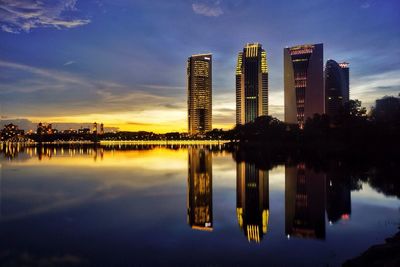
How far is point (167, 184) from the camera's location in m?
37.8

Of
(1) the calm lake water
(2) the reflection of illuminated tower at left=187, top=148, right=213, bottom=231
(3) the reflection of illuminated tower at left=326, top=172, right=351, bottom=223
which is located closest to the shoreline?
(1) the calm lake water

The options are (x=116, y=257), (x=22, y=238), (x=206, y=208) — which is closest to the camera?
(x=116, y=257)

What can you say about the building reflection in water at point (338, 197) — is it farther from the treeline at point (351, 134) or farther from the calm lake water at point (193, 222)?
the treeline at point (351, 134)

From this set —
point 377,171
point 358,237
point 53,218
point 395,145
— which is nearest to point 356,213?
point 358,237

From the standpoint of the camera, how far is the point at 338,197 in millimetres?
28875

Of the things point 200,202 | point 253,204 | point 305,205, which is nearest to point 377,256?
point 305,205

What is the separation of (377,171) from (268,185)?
15.4 meters

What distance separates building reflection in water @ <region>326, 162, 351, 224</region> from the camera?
914 inches

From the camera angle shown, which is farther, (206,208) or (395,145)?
(395,145)

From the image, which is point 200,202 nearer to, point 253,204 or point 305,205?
point 253,204

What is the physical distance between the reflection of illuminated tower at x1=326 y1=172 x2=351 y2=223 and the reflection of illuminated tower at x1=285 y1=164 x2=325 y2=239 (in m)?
0.47

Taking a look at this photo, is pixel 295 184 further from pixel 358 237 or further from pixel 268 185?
pixel 358 237

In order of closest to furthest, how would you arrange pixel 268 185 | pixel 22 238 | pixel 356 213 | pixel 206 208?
pixel 22 238 < pixel 356 213 < pixel 206 208 < pixel 268 185

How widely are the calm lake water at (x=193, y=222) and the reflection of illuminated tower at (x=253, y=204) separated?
0.08 meters
